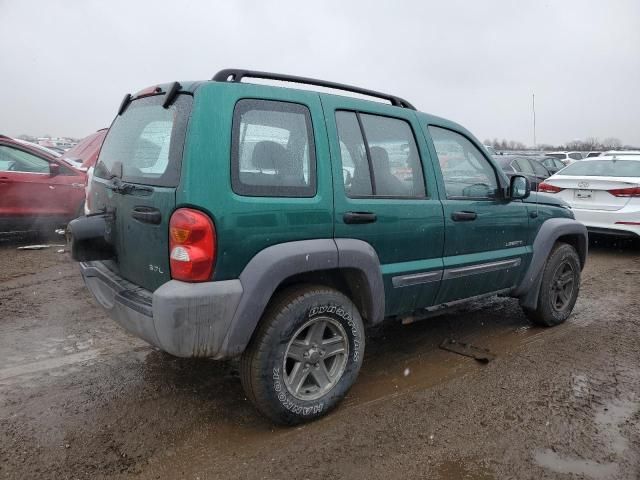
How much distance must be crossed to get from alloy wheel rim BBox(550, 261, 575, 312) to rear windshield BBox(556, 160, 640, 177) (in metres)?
4.11

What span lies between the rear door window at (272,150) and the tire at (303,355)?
58 cm

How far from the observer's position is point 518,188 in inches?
157

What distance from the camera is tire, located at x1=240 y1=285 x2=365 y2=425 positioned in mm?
2668

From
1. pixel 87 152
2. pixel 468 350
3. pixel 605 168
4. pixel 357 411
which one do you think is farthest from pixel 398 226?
pixel 87 152

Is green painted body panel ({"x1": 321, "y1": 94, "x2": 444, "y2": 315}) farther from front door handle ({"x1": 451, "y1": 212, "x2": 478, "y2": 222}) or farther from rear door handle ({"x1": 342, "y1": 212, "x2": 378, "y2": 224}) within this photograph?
front door handle ({"x1": 451, "y1": 212, "x2": 478, "y2": 222})

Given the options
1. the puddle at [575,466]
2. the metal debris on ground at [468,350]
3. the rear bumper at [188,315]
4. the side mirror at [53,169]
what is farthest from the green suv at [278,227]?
the side mirror at [53,169]

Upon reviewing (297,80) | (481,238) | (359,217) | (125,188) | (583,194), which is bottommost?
(481,238)

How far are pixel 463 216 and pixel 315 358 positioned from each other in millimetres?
1505

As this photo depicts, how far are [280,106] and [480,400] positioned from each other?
2.19m

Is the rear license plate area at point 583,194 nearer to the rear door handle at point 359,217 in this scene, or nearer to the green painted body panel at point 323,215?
the green painted body panel at point 323,215

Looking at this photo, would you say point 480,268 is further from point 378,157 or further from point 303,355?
point 303,355

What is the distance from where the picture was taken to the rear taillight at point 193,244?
241cm

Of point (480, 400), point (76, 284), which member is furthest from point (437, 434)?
point (76, 284)

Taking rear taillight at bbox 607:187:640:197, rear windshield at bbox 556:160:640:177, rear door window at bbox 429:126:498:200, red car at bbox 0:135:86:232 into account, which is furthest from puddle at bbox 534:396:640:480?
red car at bbox 0:135:86:232
